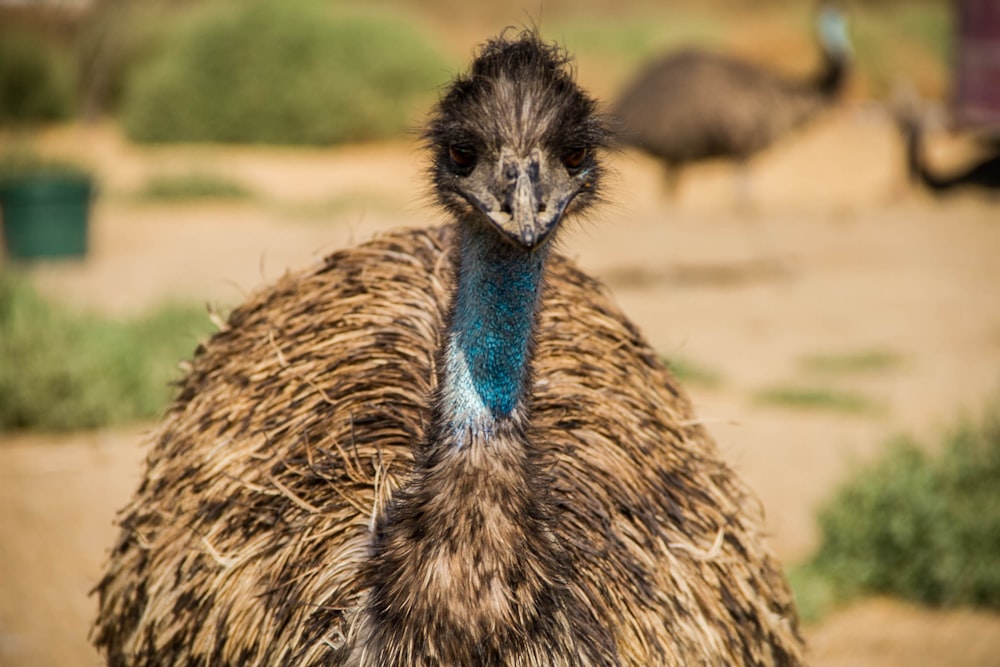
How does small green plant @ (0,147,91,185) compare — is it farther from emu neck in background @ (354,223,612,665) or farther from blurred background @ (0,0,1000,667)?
emu neck in background @ (354,223,612,665)

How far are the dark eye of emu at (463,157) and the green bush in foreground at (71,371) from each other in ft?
14.1

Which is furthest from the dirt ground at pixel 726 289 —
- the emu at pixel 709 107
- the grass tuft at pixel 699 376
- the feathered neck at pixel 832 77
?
the emu at pixel 709 107

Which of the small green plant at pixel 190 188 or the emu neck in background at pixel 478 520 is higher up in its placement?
the emu neck in background at pixel 478 520

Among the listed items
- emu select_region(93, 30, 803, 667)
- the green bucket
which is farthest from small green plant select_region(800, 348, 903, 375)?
the green bucket

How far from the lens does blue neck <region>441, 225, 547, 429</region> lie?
230cm

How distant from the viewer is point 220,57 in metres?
20.6

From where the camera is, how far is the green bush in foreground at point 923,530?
5098 millimetres

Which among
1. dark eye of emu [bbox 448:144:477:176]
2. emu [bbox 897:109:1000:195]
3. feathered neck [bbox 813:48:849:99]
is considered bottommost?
emu [bbox 897:109:1000:195]

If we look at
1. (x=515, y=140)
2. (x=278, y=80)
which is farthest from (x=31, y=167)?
(x=515, y=140)

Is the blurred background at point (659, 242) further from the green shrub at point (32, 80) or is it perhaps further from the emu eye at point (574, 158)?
the emu eye at point (574, 158)

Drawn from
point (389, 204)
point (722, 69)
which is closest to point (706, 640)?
point (722, 69)

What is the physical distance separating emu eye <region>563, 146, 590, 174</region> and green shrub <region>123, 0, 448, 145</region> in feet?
58.1

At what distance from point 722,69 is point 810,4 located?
25870 millimetres

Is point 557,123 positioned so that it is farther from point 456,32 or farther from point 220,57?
point 456,32
